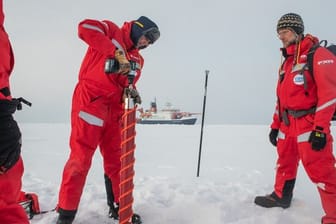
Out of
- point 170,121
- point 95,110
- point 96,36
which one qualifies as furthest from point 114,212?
point 170,121

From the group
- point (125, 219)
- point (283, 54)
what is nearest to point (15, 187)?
point (125, 219)

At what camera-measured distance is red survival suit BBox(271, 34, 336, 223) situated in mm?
2809

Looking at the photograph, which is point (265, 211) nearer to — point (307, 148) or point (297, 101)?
point (307, 148)

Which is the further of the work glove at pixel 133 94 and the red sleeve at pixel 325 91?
the red sleeve at pixel 325 91

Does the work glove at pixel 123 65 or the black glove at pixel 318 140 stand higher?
the work glove at pixel 123 65

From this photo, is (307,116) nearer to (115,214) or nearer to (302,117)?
(302,117)

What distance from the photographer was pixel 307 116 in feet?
9.99

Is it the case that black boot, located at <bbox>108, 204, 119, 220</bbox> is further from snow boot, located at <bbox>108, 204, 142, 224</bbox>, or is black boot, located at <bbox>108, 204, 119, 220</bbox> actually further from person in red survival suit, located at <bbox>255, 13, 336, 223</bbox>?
person in red survival suit, located at <bbox>255, 13, 336, 223</bbox>

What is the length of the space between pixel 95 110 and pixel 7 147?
1435 millimetres

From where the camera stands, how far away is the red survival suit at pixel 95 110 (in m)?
2.64

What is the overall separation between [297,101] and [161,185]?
2.02 meters

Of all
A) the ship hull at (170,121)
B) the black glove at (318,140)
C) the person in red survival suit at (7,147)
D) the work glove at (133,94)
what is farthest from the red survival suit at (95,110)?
the ship hull at (170,121)

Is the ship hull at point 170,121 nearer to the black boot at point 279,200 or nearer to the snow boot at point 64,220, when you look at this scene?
the black boot at point 279,200

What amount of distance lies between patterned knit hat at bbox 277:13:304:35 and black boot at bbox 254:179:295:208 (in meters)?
1.67
